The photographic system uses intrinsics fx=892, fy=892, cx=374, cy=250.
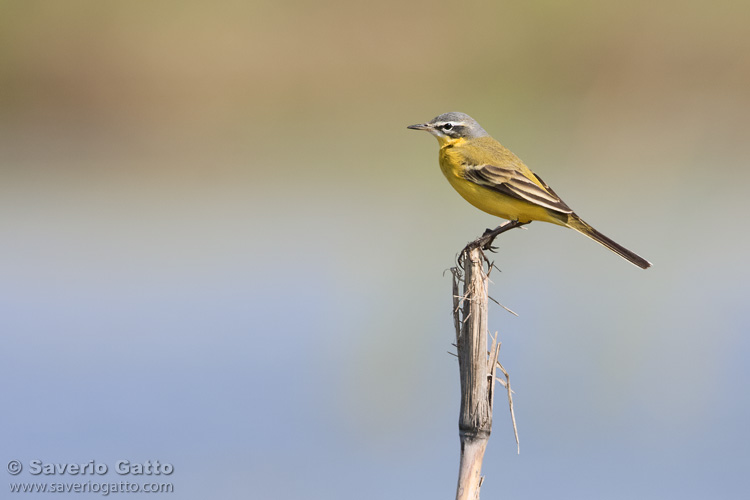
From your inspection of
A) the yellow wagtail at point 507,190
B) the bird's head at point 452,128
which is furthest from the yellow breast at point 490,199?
the bird's head at point 452,128

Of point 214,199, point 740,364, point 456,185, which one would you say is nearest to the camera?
point 456,185

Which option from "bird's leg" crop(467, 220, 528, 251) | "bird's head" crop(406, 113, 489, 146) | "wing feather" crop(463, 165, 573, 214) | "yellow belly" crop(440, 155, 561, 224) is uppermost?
"bird's head" crop(406, 113, 489, 146)

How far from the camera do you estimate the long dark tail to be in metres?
6.06

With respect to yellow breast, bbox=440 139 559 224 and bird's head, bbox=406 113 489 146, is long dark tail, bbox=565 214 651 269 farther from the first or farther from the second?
bird's head, bbox=406 113 489 146

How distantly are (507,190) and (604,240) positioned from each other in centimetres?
77

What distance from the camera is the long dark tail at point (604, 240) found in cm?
606

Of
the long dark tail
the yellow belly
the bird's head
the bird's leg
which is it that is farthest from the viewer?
the bird's head

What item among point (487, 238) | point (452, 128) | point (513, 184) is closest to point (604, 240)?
point (513, 184)

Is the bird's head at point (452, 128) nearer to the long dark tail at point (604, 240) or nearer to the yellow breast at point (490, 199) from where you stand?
the yellow breast at point (490, 199)

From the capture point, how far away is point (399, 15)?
15.1 m

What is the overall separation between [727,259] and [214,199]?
26.1 ft

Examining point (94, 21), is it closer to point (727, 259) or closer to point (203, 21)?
point (203, 21)

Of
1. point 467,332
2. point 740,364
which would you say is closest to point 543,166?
point 740,364

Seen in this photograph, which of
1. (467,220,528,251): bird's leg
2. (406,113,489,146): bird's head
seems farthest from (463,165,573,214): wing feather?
(406,113,489,146): bird's head
